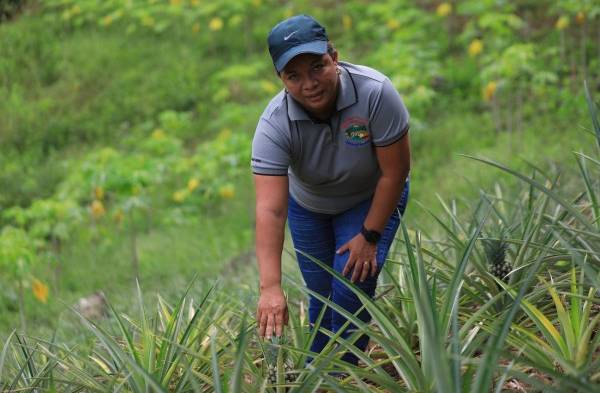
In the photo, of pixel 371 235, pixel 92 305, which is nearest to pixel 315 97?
pixel 371 235

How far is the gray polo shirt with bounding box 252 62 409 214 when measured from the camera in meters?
2.93

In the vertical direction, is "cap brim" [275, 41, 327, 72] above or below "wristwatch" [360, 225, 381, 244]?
above

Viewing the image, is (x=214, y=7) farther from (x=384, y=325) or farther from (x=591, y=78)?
(x=384, y=325)

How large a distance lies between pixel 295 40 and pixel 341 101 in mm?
299

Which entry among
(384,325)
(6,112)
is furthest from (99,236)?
(384,325)

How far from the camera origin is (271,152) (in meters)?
2.93

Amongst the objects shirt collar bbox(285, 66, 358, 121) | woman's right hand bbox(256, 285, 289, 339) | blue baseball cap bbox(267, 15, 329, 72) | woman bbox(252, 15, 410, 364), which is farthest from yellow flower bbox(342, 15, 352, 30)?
woman's right hand bbox(256, 285, 289, 339)

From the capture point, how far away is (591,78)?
31.2ft

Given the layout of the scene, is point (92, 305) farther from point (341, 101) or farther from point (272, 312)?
point (341, 101)

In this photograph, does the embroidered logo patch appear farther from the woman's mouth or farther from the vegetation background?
the vegetation background

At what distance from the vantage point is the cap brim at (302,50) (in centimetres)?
275

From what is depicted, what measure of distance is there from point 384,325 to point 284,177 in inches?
25.4

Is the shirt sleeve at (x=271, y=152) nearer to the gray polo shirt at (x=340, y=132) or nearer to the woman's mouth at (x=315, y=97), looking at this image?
the gray polo shirt at (x=340, y=132)

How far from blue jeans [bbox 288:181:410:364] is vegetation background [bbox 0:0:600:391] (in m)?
0.13
